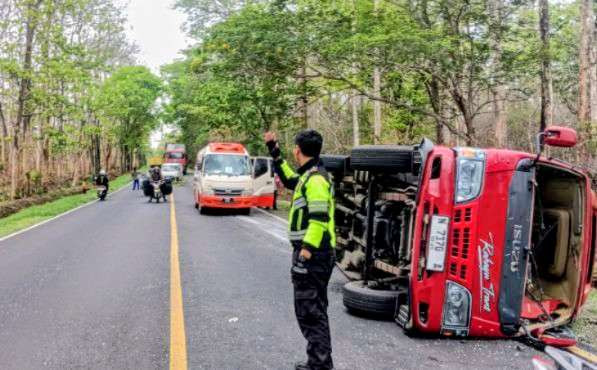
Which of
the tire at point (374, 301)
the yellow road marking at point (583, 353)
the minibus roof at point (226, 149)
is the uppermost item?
the minibus roof at point (226, 149)

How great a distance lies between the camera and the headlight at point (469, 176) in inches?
208

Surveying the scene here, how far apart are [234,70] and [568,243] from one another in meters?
11.5

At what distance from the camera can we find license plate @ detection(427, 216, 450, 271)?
5258 millimetres

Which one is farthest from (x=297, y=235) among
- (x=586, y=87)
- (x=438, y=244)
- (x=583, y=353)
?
(x=586, y=87)

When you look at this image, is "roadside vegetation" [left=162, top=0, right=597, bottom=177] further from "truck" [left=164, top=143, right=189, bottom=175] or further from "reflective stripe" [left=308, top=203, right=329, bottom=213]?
"truck" [left=164, top=143, right=189, bottom=175]

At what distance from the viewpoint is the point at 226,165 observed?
20.4 meters

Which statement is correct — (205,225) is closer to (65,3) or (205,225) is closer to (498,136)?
(498,136)

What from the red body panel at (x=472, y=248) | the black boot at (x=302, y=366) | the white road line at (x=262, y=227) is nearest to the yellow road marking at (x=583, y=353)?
the red body panel at (x=472, y=248)

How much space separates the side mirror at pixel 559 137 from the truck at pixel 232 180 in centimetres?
1471

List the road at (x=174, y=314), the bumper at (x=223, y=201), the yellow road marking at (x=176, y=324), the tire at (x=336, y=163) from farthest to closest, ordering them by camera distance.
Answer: the bumper at (x=223, y=201)
the tire at (x=336, y=163)
the road at (x=174, y=314)
the yellow road marking at (x=176, y=324)

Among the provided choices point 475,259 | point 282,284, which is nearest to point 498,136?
point 282,284

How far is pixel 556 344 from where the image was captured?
5051 millimetres

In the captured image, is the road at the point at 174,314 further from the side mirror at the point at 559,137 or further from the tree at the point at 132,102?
the tree at the point at 132,102

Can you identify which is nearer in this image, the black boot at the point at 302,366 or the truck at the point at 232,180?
the black boot at the point at 302,366
